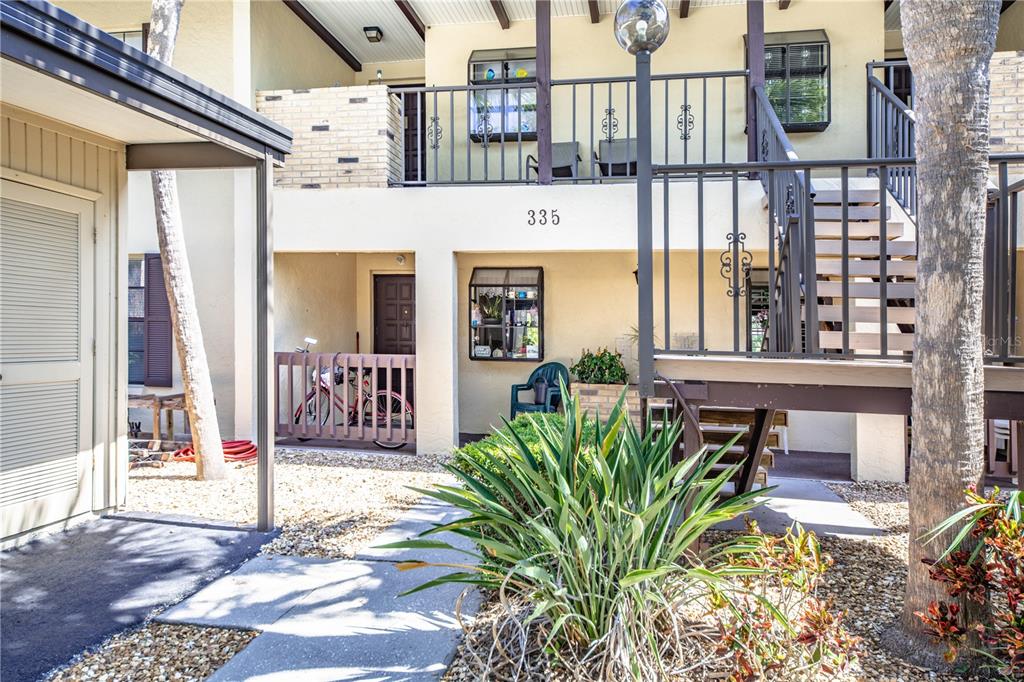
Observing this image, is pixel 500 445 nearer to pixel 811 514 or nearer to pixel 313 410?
pixel 811 514

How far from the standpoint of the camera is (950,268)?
273 cm

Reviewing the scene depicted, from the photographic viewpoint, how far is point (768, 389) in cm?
371

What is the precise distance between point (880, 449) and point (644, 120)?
182 inches

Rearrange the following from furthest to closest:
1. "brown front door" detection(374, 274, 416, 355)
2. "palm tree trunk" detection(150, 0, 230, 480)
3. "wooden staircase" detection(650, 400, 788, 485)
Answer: "brown front door" detection(374, 274, 416, 355)
"palm tree trunk" detection(150, 0, 230, 480)
"wooden staircase" detection(650, 400, 788, 485)

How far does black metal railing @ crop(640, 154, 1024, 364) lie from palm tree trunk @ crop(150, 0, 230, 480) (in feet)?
14.0

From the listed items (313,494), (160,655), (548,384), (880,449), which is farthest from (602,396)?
(160,655)

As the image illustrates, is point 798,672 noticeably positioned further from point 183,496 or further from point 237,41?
point 237,41

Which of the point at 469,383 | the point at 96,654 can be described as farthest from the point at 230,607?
the point at 469,383

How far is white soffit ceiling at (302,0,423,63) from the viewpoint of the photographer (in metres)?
8.27

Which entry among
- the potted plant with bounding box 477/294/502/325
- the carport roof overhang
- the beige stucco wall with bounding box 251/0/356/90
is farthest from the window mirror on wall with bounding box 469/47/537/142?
the carport roof overhang

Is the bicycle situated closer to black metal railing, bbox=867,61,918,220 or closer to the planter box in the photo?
the planter box

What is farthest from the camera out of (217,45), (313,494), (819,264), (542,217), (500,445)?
(217,45)

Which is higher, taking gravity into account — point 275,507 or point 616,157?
point 616,157

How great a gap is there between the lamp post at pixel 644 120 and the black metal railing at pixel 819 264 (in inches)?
4.9
